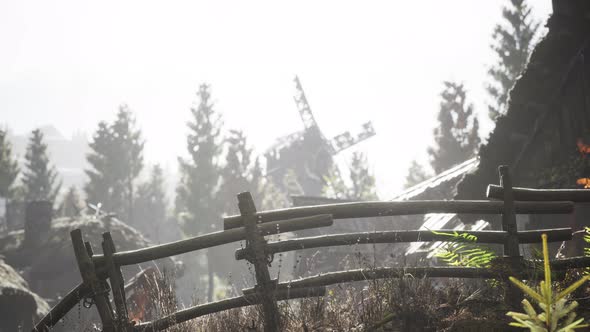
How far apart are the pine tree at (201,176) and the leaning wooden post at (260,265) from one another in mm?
39565

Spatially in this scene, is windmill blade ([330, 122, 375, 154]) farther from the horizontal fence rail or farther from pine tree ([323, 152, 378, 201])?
the horizontal fence rail

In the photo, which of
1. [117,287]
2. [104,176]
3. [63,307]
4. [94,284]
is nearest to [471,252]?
[117,287]

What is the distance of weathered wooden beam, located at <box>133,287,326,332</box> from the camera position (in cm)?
425

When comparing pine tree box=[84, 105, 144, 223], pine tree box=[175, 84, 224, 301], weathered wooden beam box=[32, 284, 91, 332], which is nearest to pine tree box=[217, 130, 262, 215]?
pine tree box=[175, 84, 224, 301]

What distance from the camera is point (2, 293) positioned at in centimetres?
1360

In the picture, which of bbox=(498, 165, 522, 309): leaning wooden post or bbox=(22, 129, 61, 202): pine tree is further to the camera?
bbox=(22, 129, 61, 202): pine tree

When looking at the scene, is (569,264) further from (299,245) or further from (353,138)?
(353,138)

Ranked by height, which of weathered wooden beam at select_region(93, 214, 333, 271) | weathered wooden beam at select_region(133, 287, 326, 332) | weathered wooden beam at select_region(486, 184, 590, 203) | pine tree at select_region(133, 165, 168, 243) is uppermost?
pine tree at select_region(133, 165, 168, 243)

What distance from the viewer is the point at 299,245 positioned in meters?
4.52

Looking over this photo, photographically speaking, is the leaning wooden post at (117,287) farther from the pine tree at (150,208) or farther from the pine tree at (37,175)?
the pine tree at (150,208)

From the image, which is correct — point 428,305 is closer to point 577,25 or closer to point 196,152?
point 577,25

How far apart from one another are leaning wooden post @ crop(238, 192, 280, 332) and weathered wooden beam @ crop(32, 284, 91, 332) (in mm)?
1704

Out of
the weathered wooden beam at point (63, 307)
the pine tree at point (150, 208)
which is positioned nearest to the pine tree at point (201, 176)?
the pine tree at point (150, 208)

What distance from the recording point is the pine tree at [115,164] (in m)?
47.6
